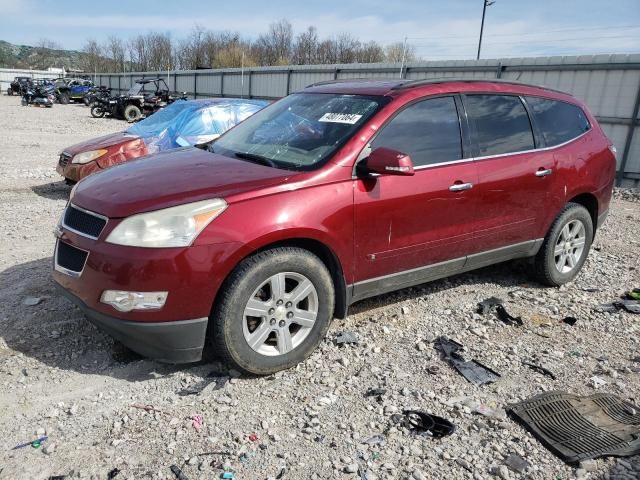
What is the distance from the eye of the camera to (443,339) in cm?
378

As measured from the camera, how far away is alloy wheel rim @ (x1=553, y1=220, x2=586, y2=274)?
15.9 feet

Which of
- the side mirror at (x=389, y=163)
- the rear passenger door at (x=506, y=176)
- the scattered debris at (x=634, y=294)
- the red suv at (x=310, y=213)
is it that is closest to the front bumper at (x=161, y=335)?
the red suv at (x=310, y=213)

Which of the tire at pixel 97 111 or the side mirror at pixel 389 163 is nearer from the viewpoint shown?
the side mirror at pixel 389 163

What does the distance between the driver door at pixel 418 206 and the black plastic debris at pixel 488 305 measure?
492 millimetres

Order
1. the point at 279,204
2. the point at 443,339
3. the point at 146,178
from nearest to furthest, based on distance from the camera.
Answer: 1. the point at 279,204
2. the point at 146,178
3. the point at 443,339

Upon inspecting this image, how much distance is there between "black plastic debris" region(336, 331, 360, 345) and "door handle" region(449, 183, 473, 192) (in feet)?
4.21

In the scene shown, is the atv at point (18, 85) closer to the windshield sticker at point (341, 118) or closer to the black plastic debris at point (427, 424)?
the windshield sticker at point (341, 118)

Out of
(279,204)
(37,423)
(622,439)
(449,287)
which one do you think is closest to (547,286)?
(449,287)

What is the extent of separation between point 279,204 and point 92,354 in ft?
5.42

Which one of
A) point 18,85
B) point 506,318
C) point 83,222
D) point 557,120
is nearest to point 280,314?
point 83,222

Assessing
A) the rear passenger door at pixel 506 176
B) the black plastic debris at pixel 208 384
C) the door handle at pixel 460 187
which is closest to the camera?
the black plastic debris at pixel 208 384

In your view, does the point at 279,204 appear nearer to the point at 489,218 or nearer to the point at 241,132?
the point at 241,132

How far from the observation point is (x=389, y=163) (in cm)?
318

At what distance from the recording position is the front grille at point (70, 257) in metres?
2.95
